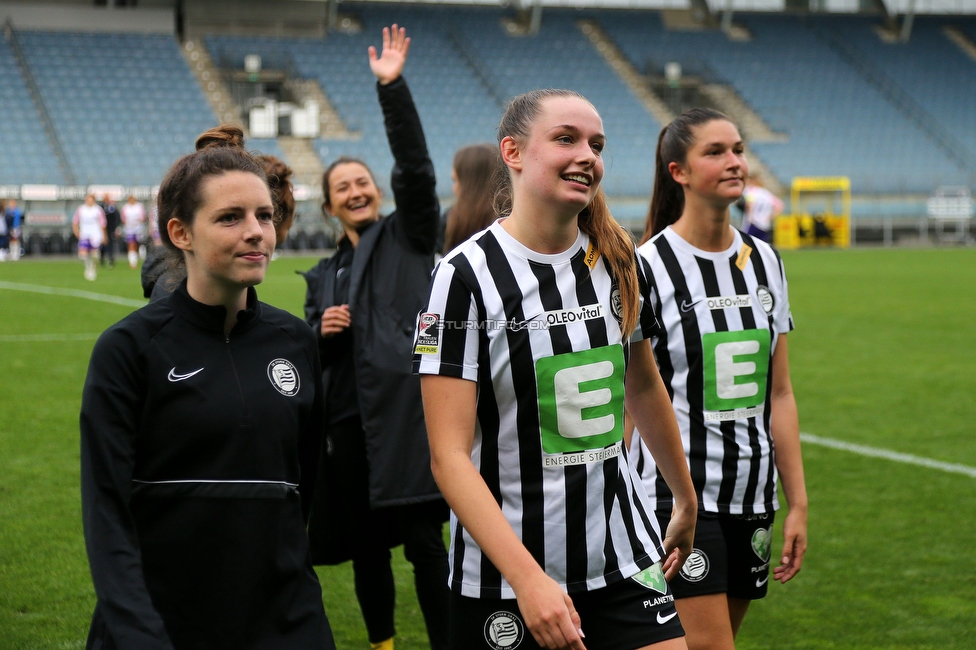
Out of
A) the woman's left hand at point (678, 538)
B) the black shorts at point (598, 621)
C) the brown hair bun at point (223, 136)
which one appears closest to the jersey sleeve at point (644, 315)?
the woman's left hand at point (678, 538)

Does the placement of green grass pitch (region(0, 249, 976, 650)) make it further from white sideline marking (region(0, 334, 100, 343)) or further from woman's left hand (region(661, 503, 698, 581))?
woman's left hand (region(661, 503, 698, 581))

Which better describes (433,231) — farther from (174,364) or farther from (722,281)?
(174,364)

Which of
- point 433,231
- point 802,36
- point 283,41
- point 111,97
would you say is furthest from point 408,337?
point 802,36

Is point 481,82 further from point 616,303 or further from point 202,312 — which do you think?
point 202,312

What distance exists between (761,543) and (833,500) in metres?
3.37

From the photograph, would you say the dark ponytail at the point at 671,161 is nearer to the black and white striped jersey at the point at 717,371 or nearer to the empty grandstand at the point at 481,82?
the black and white striped jersey at the point at 717,371

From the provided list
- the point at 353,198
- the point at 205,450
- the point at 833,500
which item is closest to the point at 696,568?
the point at 205,450

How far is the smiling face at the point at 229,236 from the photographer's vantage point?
2438 mm

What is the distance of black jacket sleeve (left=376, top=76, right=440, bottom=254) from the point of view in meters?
3.87

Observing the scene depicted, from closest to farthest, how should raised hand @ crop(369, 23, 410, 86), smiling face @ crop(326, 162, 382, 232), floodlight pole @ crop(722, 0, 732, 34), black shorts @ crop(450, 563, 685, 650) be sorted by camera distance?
black shorts @ crop(450, 563, 685, 650), raised hand @ crop(369, 23, 410, 86), smiling face @ crop(326, 162, 382, 232), floodlight pole @ crop(722, 0, 732, 34)

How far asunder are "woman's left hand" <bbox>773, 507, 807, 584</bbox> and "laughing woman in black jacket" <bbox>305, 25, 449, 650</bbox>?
1.27 metres

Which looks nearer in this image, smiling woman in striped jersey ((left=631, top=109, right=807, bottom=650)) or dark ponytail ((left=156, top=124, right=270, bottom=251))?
dark ponytail ((left=156, top=124, right=270, bottom=251))

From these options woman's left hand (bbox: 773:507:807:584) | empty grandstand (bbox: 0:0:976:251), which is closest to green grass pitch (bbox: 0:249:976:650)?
woman's left hand (bbox: 773:507:807:584)

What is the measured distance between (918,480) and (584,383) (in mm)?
5190
